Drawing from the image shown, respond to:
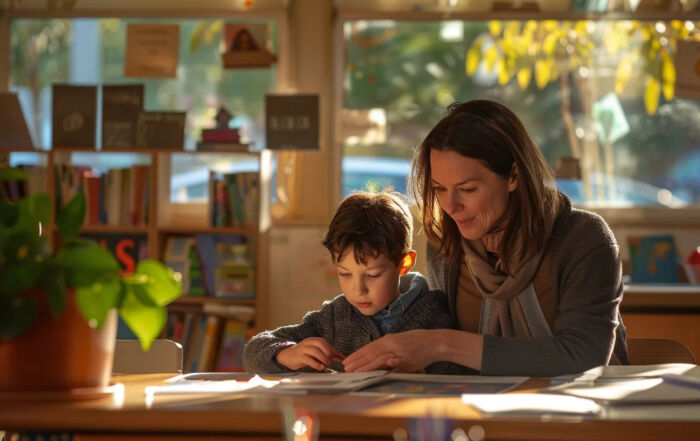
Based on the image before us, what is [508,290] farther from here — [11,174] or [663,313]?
[663,313]

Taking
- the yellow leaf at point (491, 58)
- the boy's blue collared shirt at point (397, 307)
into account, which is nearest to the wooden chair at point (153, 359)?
the boy's blue collared shirt at point (397, 307)

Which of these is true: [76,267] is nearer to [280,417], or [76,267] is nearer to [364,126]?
[280,417]

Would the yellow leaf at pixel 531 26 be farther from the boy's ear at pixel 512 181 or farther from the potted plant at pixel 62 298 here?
the potted plant at pixel 62 298

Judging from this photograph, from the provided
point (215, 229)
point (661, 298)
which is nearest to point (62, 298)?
point (661, 298)

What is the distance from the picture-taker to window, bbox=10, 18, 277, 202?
15.5ft

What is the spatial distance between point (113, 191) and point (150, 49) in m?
0.80

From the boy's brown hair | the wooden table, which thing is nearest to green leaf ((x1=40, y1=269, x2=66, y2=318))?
the boy's brown hair

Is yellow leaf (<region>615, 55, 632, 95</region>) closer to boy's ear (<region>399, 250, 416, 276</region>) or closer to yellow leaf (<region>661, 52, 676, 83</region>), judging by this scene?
yellow leaf (<region>661, 52, 676, 83</region>)

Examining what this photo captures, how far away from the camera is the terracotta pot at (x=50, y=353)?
133cm

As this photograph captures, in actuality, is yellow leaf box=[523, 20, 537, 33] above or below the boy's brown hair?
above

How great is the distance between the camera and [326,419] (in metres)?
1.17

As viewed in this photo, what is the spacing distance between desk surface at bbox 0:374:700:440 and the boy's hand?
425mm

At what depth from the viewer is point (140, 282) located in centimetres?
128

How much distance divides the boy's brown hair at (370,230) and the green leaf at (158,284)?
76 cm
